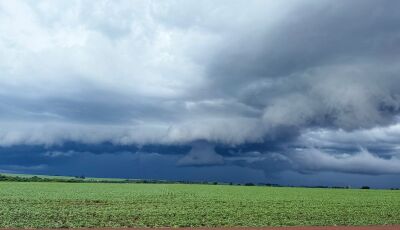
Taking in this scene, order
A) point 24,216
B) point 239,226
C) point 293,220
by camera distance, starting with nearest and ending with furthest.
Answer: point 239,226 < point 24,216 < point 293,220

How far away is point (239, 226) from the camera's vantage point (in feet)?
125

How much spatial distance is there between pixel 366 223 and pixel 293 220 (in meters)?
7.00

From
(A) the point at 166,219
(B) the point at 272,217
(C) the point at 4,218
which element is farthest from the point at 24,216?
(B) the point at 272,217

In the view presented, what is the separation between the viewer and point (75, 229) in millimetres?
34031

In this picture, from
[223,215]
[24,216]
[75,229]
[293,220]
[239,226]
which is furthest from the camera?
[223,215]

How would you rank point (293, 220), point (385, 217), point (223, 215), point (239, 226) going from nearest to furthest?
point (239, 226) → point (293, 220) → point (223, 215) → point (385, 217)

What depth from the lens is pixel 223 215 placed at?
46.6 metres

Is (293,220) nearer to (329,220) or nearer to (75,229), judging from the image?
(329,220)

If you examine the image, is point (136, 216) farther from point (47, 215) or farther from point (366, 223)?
point (366, 223)

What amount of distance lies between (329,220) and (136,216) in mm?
18615

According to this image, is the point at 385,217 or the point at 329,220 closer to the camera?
the point at 329,220

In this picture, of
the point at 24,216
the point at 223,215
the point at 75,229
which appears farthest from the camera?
the point at 223,215

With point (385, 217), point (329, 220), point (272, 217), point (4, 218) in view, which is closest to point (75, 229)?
point (4, 218)

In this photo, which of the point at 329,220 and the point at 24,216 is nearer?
the point at 24,216
